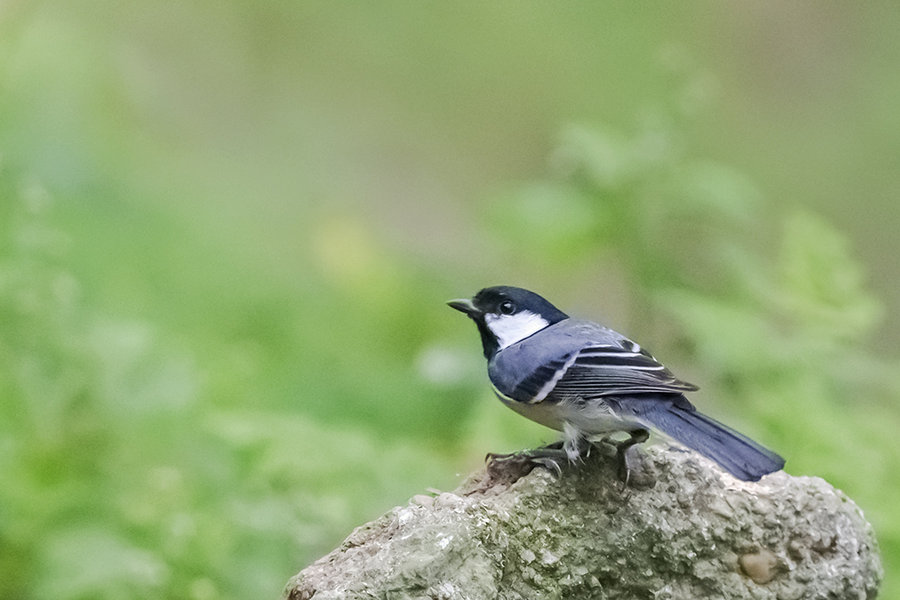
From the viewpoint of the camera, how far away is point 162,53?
6.41 metres

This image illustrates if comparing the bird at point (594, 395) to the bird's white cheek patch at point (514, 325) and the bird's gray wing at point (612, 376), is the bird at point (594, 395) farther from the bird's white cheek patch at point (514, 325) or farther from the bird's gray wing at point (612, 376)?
the bird's white cheek patch at point (514, 325)

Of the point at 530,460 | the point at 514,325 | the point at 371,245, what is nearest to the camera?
the point at 530,460

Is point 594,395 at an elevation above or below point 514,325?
below

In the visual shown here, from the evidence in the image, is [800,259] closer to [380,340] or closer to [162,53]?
[380,340]

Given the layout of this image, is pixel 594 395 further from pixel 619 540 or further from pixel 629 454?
pixel 619 540

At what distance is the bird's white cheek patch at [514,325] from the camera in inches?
81.1

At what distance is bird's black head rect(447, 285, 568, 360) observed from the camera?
2.06m

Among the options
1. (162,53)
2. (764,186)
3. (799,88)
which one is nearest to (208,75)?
(162,53)

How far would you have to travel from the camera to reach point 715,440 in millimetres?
1652

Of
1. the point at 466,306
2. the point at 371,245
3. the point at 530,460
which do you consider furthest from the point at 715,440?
the point at 371,245

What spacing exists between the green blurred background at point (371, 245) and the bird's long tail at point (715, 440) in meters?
1.01

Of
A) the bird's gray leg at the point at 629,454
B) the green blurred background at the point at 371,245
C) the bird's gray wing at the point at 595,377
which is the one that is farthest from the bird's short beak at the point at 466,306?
the green blurred background at the point at 371,245

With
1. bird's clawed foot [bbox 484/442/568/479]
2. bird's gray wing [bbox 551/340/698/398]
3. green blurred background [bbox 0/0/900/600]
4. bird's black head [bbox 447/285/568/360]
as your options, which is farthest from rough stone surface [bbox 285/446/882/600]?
green blurred background [bbox 0/0/900/600]

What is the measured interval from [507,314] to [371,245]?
11.9ft
